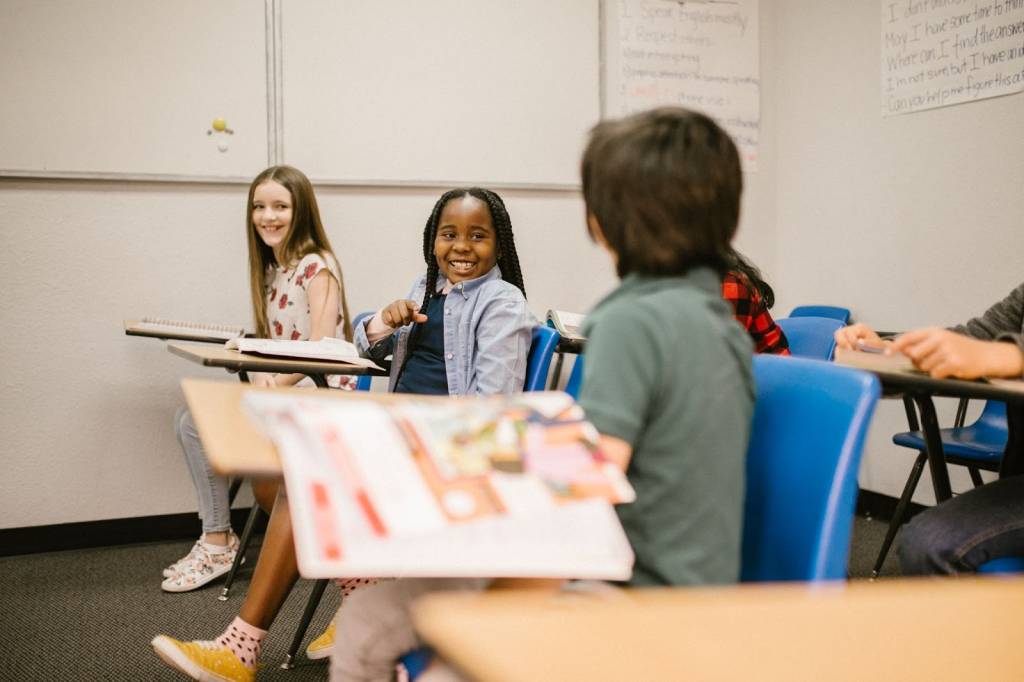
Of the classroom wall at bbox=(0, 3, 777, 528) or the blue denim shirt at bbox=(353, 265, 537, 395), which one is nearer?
the blue denim shirt at bbox=(353, 265, 537, 395)

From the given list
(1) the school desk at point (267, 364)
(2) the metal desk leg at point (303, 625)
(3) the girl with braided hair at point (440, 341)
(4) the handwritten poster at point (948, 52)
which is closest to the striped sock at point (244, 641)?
(3) the girl with braided hair at point (440, 341)

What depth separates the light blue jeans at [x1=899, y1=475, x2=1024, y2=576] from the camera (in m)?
1.20

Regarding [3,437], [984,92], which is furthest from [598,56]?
[3,437]

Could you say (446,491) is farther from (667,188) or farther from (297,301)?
(297,301)

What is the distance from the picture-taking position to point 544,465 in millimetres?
603

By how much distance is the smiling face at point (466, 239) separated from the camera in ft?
6.81

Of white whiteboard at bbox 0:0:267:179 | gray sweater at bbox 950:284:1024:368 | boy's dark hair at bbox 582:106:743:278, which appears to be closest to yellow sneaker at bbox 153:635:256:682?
boy's dark hair at bbox 582:106:743:278

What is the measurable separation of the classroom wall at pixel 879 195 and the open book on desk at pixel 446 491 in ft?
8.77

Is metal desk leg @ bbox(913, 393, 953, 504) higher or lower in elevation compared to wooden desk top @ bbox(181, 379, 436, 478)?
lower

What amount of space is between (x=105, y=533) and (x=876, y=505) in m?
2.87

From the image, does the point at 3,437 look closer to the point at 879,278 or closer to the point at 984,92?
the point at 879,278

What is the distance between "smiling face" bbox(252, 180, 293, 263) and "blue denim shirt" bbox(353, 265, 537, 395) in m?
0.73

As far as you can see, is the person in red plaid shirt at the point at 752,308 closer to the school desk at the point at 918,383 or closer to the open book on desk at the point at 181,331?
the school desk at the point at 918,383

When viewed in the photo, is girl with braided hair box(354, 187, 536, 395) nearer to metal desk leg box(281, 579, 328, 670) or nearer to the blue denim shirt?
the blue denim shirt
